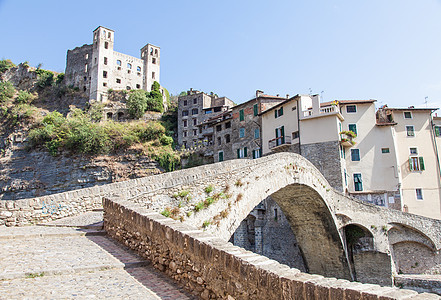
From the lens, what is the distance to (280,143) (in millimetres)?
29062

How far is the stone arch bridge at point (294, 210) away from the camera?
9508mm

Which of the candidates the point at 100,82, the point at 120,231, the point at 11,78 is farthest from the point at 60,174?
the point at 120,231

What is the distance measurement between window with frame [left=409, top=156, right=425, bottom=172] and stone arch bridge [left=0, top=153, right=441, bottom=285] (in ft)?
18.9

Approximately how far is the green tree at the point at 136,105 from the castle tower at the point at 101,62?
5716 mm

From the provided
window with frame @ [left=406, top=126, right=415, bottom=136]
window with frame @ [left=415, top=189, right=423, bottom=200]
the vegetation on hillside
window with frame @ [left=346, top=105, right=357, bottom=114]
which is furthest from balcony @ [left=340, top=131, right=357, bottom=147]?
the vegetation on hillside

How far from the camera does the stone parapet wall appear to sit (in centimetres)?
281

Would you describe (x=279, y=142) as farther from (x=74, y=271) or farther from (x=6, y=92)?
(x=6, y=92)

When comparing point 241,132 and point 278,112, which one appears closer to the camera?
point 278,112

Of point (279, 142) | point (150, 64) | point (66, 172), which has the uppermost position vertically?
point (150, 64)

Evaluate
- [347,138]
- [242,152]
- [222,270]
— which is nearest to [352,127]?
[347,138]

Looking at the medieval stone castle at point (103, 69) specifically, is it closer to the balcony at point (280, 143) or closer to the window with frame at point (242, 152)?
the window with frame at point (242, 152)

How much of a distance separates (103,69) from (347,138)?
1614 inches

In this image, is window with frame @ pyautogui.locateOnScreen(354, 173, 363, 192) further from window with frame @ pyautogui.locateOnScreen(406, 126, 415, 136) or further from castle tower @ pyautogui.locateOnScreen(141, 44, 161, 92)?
castle tower @ pyautogui.locateOnScreen(141, 44, 161, 92)

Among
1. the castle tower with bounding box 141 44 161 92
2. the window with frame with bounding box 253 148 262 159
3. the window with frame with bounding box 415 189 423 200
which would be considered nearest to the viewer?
the window with frame with bounding box 415 189 423 200
